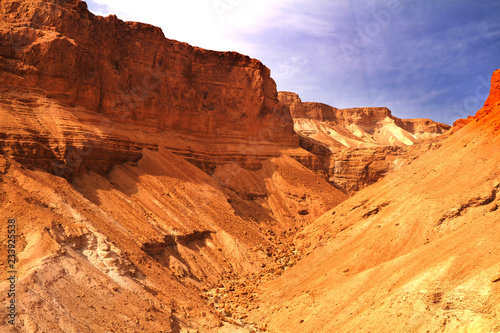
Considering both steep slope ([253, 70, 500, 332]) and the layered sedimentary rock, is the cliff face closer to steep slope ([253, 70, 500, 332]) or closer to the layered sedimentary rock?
the layered sedimentary rock

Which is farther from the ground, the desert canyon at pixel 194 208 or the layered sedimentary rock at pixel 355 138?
the layered sedimentary rock at pixel 355 138

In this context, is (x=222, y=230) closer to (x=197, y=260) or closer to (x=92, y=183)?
(x=197, y=260)

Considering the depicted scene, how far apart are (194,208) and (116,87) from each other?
39.3 ft

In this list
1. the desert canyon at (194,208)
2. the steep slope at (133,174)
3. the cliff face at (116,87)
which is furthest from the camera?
the cliff face at (116,87)

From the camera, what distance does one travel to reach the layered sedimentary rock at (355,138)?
145ft

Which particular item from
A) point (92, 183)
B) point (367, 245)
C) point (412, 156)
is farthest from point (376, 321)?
point (412, 156)

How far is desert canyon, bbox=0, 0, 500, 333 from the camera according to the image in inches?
494

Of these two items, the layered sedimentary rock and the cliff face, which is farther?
the layered sedimentary rock

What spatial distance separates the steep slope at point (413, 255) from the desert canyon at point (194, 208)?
75mm

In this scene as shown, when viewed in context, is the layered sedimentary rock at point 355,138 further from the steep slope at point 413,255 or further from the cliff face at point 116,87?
the steep slope at point 413,255

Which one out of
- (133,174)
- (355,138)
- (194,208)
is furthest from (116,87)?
(355,138)

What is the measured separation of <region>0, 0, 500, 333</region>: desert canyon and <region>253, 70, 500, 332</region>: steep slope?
8 centimetres

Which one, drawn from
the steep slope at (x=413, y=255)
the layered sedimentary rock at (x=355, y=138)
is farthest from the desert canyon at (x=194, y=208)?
the layered sedimentary rock at (x=355, y=138)

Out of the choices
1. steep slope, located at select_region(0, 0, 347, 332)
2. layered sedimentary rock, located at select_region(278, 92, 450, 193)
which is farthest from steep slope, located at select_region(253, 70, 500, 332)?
layered sedimentary rock, located at select_region(278, 92, 450, 193)
